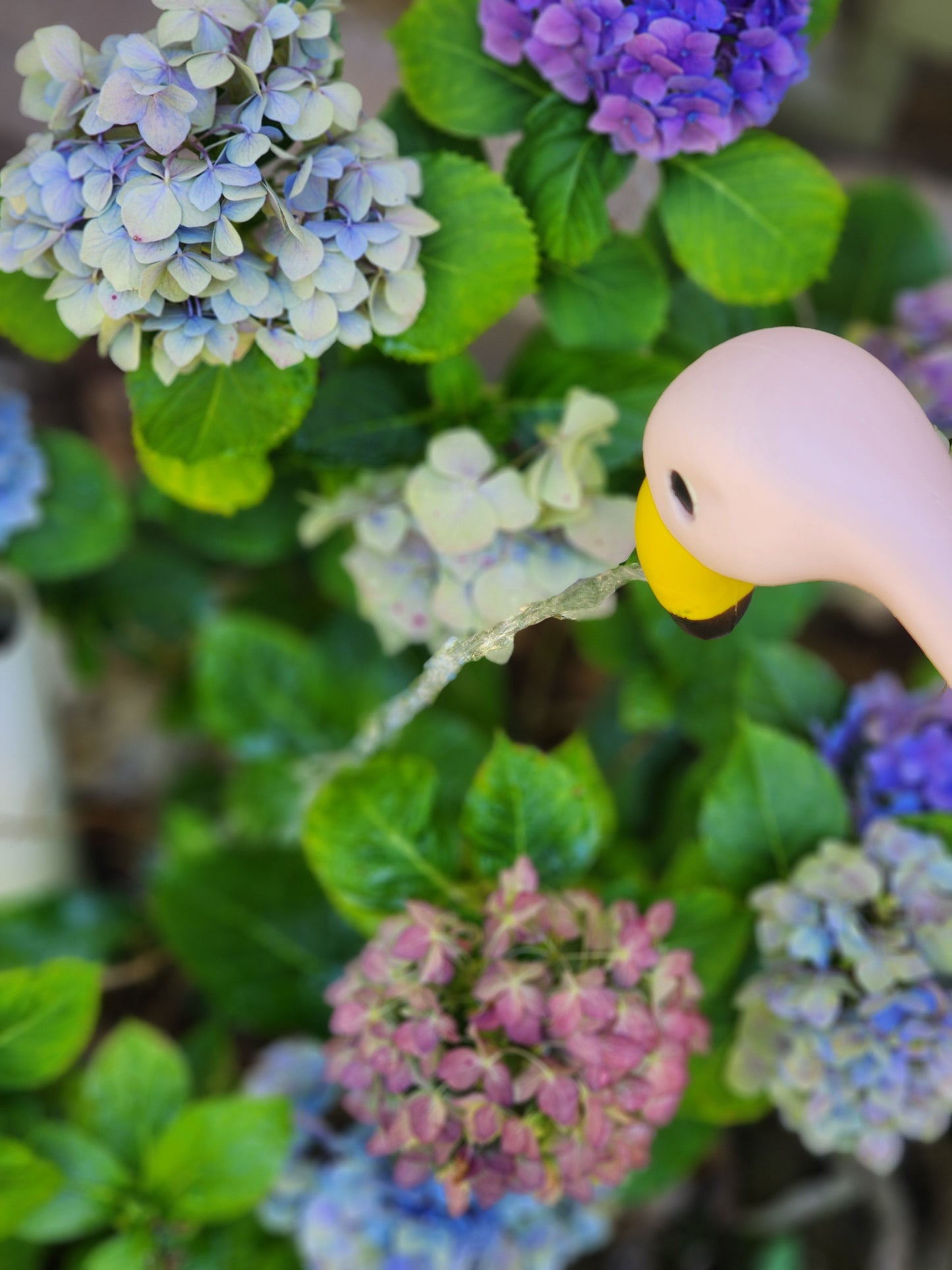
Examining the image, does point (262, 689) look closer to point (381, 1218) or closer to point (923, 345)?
point (381, 1218)

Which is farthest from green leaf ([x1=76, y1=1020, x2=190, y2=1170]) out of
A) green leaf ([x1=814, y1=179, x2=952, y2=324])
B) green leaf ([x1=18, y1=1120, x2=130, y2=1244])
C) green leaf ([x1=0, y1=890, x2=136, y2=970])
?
green leaf ([x1=814, y1=179, x2=952, y2=324])

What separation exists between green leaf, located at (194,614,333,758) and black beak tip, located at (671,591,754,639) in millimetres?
475

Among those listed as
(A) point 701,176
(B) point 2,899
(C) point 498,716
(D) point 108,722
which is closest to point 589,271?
(A) point 701,176

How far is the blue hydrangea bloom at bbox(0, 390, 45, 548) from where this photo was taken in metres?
0.75

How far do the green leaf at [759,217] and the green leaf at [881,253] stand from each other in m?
0.23

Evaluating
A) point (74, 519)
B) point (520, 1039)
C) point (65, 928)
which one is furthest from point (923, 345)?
point (65, 928)

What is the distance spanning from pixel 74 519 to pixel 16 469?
0.05 m

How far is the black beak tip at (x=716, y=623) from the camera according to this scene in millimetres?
414

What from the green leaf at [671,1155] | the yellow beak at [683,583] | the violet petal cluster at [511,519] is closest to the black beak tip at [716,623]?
the yellow beak at [683,583]

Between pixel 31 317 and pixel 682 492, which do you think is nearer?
pixel 682 492

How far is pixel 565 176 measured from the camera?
1.75 ft

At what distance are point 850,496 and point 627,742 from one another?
68 cm

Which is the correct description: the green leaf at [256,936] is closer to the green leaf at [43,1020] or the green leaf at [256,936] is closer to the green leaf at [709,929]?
the green leaf at [43,1020]

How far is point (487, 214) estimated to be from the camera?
1.68 ft
